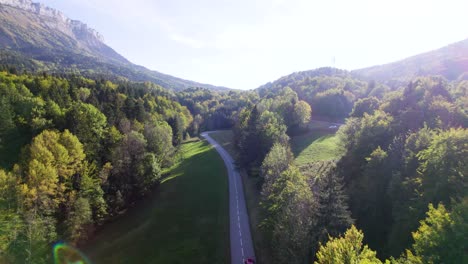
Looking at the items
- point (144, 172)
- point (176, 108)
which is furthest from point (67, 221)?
point (176, 108)

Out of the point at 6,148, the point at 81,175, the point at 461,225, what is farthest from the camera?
the point at 6,148

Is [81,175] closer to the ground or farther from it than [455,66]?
closer to the ground

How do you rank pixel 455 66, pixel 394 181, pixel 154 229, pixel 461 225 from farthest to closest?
pixel 455 66 < pixel 154 229 < pixel 394 181 < pixel 461 225

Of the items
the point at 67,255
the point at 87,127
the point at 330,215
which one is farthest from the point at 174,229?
the point at 330,215

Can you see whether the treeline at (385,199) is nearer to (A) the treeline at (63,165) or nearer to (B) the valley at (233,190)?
(B) the valley at (233,190)

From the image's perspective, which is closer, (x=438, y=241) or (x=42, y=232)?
(x=438, y=241)

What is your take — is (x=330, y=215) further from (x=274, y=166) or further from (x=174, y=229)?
(x=174, y=229)

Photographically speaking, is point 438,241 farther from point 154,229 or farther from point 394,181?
point 154,229

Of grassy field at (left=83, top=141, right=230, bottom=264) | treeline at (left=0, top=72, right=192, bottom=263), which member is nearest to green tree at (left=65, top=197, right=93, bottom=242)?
treeline at (left=0, top=72, right=192, bottom=263)
